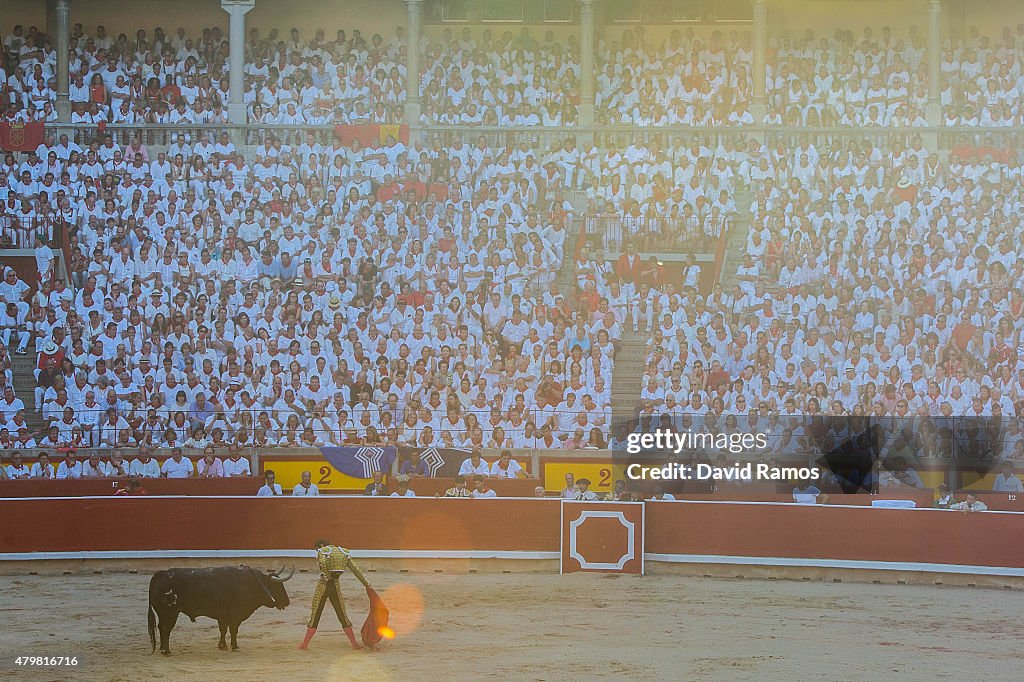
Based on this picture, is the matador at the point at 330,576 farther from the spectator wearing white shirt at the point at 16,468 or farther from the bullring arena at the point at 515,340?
the spectator wearing white shirt at the point at 16,468

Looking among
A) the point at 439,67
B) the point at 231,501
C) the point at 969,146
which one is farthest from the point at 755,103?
the point at 231,501

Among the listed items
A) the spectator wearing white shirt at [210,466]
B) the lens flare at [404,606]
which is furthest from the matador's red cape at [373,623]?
the spectator wearing white shirt at [210,466]

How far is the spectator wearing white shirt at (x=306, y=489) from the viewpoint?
1903 cm

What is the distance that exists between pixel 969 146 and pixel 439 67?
28.7 ft

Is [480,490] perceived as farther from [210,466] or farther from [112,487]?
[112,487]

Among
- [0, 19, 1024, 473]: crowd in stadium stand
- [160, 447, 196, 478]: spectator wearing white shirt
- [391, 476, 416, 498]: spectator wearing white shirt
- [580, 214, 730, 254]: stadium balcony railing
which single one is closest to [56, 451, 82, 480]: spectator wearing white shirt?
[0, 19, 1024, 473]: crowd in stadium stand

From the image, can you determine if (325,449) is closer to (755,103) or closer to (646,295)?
(646,295)

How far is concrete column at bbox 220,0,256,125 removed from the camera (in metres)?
26.0

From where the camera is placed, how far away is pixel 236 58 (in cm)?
2622

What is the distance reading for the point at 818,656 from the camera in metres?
13.5

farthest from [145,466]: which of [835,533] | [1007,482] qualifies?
[1007,482]

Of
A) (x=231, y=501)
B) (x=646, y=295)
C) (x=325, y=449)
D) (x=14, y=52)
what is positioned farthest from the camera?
(x=14, y=52)

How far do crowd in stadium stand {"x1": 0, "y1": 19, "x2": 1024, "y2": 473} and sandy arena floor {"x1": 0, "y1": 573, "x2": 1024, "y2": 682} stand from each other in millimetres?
2861

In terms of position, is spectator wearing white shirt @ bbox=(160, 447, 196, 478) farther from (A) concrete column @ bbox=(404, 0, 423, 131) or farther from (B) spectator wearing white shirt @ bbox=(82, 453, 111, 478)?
(A) concrete column @ bbox=(404, 0, 423, 131)
